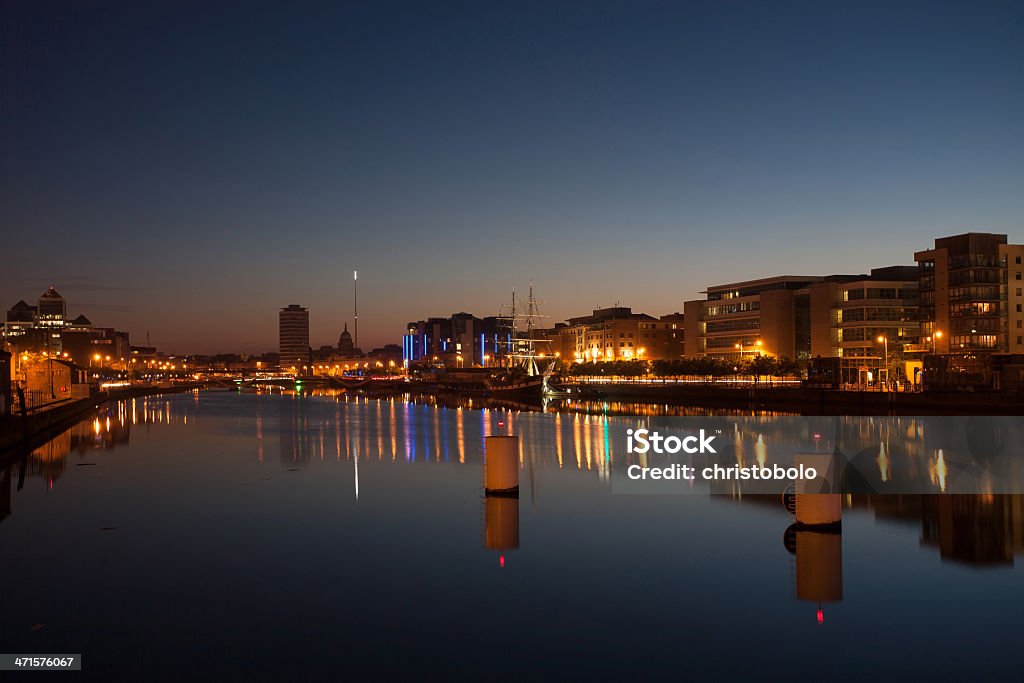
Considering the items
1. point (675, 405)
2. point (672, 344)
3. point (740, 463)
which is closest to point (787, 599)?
point (740, 463)

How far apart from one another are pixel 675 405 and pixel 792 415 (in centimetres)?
1896

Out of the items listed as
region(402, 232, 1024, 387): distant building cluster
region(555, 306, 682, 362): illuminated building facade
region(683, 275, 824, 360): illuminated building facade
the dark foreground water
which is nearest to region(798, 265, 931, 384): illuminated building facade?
region(402, 232, 1024, 387): distant building cluster

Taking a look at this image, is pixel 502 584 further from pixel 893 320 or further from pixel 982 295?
pixel 893 320

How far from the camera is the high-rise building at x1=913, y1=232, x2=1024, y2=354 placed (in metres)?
66.8

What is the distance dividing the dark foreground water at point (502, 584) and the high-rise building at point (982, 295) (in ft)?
178

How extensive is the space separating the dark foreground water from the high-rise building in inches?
2140

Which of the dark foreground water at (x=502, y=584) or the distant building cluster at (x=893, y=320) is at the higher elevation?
the distant building cluster at (x=893, y=320)

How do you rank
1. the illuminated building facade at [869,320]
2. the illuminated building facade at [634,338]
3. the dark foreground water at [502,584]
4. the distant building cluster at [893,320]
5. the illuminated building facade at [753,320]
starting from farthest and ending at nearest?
1. the illuminated building facade at [634,338]
2. the illuminated building facade at [753,320]
3. the illuminated building facade at [869,320]
4. the distant building cluster at [893,320]
5. the dark foreground water at [502,584]

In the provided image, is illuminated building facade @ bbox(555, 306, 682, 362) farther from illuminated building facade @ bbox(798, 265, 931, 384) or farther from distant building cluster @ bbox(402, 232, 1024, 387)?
illuminated building facade @ bbox(798, 265, 931, 384)

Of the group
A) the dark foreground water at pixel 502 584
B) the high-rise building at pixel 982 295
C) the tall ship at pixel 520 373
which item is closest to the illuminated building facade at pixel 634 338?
the tall ship at pixel 520 373

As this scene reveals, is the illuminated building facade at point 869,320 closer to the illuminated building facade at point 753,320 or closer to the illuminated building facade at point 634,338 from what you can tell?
the illuminated building facade at point 753,320

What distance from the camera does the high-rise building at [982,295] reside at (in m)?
66.8

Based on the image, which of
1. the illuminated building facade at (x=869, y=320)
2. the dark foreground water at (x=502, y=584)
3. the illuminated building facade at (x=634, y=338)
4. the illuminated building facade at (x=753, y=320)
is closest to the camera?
the dark foreground water at (x=502, y=584)

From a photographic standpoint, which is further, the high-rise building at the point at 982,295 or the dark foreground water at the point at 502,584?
the high-rise building at the point at 982,295
